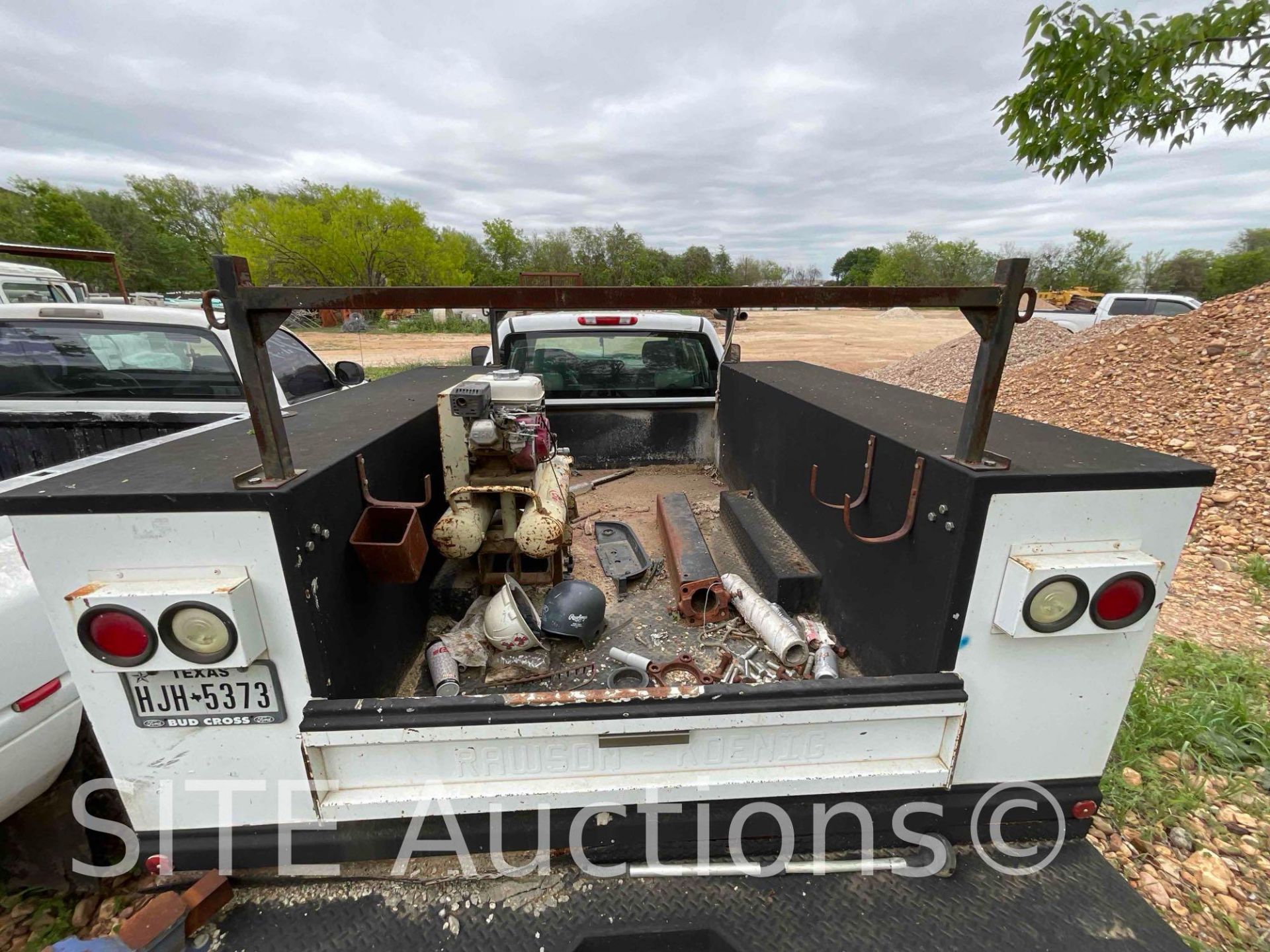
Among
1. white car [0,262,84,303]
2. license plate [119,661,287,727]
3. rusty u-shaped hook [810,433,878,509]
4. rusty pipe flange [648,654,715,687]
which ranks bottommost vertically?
rusty pipe flange [648,654,715,687]

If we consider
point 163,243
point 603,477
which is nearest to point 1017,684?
point 603,477

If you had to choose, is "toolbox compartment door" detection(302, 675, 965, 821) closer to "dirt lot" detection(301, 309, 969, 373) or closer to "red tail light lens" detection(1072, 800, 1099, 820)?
"red tail light lens" detection(1072, 800, 1099, 820)

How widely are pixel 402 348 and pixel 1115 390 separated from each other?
75.0 feet

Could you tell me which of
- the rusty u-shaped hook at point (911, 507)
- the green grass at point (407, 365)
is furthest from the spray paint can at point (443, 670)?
the green grass at point (407, 365)

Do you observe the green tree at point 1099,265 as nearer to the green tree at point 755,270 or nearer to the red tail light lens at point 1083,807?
the green tree at point 755,270

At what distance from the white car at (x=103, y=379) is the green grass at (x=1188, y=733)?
448cm

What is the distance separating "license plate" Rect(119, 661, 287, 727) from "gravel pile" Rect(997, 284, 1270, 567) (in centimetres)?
621

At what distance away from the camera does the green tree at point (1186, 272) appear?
42625 mm

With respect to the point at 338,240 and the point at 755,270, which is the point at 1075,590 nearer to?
the point at 338,240

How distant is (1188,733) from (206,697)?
142 inches

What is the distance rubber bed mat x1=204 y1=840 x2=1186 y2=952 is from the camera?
1.32 meters

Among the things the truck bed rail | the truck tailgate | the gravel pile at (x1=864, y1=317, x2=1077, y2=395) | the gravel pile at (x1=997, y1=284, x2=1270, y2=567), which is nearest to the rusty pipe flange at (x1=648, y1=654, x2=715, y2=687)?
the truck tailgate

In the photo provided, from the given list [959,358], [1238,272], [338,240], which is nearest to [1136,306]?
[959,358]

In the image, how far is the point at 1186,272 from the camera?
144 feet
